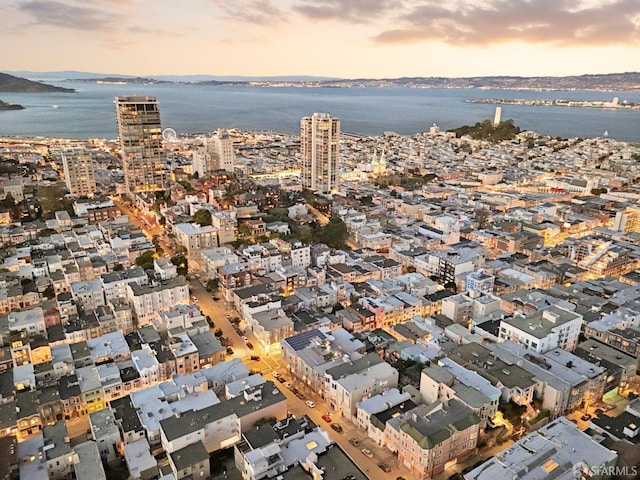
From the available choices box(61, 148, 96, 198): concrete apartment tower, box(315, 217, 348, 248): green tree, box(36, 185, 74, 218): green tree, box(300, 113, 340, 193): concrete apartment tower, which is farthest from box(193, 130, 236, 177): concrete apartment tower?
box(315, 217, 348, 248): green tree

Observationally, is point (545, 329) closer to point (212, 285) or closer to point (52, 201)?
point (212, 285)

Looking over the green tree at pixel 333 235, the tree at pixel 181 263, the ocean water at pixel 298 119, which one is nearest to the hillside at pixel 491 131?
the ocean water at pixel 298 119

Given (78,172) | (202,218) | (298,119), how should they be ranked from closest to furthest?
(202,218), (78,172), (298,119)

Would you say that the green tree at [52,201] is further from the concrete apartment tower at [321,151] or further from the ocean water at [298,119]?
the ocean water at [298,119]

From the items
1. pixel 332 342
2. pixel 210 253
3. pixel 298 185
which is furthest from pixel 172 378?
pixel 298 185

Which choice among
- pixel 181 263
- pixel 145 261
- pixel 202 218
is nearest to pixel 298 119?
pixel 202 218

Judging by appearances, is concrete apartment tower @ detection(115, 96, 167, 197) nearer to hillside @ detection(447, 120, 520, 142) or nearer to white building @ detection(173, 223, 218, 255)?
white building @ detection(173, 223, 218, 255)
